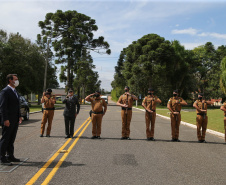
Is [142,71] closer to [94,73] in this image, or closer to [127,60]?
[127,60]

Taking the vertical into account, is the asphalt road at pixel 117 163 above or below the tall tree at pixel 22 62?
below

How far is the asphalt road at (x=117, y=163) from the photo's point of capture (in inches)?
186

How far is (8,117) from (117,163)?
103 inches

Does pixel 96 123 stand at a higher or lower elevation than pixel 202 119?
lower

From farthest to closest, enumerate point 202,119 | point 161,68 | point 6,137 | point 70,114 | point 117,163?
point 161,68 → point 70,114 → point 202,119 → point 117,163 → point 6,137

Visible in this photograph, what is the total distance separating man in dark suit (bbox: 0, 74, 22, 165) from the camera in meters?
5.46

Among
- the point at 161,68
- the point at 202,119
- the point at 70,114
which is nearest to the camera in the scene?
the point at 202,119

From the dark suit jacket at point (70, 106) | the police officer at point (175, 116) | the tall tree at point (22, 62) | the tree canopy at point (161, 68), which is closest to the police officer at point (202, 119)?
the police officer at point (175, 116)

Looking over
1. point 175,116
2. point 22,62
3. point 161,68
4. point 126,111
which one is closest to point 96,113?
point 126,111

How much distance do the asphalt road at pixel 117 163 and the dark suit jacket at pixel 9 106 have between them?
1071 millimetres

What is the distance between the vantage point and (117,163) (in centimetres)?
582

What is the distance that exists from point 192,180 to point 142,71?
1500 inches

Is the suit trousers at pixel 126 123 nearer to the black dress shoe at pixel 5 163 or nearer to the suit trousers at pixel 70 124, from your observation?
the suit trousers at pixel 70 124

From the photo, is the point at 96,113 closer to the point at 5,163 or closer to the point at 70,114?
the point at 70,114
